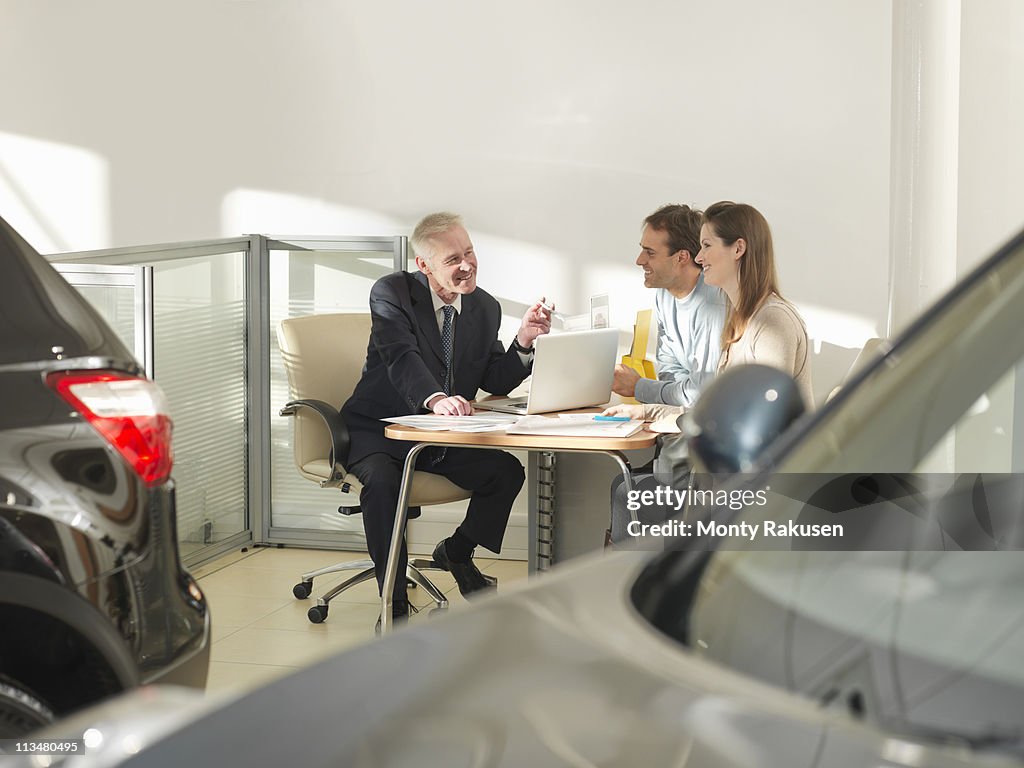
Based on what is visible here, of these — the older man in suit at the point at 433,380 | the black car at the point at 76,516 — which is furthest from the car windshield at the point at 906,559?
the older man in suit at the point at 433,380

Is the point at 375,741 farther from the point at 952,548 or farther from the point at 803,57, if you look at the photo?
the point at 803,57

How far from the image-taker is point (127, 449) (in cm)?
185

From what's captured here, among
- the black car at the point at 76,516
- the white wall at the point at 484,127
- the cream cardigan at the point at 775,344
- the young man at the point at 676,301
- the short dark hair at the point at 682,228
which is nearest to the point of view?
the black car at the point at 76,516

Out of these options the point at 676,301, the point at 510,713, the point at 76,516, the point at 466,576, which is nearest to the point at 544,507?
the point at 466,576

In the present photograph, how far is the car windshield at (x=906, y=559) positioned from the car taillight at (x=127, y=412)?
3.27ft

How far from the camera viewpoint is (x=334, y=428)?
4145 millimetres

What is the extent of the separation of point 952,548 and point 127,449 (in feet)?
4.17

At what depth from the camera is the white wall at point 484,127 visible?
484 centimetres

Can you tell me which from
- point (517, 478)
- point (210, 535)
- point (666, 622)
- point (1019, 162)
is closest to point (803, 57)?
point (1019, 162)

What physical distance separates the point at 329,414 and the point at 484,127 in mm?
1711

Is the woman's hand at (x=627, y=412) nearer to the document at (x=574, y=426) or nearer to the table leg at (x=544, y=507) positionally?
the document at (x=574, y=426)

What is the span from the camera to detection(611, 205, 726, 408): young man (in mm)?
4059

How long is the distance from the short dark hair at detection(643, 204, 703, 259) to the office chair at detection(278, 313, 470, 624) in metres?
1.23

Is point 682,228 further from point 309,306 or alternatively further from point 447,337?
point 309,306
